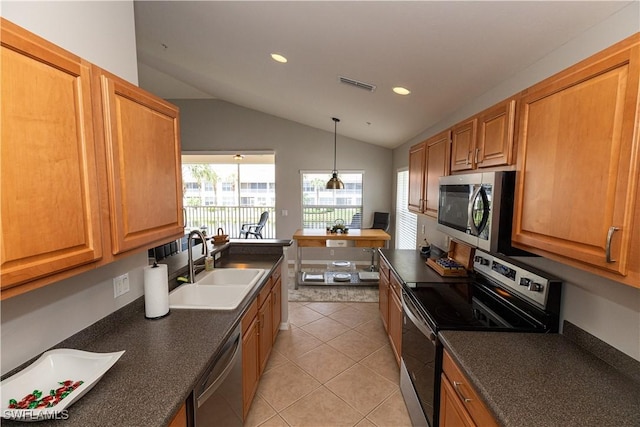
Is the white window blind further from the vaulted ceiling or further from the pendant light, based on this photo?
the vaulted ceiling

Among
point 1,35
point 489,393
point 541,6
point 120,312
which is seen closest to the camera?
point 1,35

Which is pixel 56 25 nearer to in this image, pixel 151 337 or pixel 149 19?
pixel 151 337

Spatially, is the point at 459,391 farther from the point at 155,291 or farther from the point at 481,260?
the point at 155,291

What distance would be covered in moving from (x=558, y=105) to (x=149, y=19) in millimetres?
3095

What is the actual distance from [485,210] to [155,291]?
1.82 m

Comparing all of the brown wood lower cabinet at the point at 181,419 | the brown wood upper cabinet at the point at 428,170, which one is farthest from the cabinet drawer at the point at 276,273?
the brown wood lower cabinet at the point at 181,419

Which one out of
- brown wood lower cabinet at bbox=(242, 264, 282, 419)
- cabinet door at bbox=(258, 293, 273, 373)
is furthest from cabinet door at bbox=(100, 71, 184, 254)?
cabinet door at bbox=(258, 293, 273, 373)

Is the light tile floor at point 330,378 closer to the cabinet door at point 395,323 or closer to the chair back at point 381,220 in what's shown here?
the cabinet door at point 395,323

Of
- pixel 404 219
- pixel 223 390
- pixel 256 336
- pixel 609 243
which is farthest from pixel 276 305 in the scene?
pixel 404 219

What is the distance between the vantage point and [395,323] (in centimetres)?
267

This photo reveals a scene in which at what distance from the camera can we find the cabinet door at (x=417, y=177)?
2861 millimetres

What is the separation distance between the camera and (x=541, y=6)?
132 centimetres

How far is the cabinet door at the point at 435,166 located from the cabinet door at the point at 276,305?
5.32 feet

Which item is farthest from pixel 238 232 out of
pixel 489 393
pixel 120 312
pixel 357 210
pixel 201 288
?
pixel 489 393
